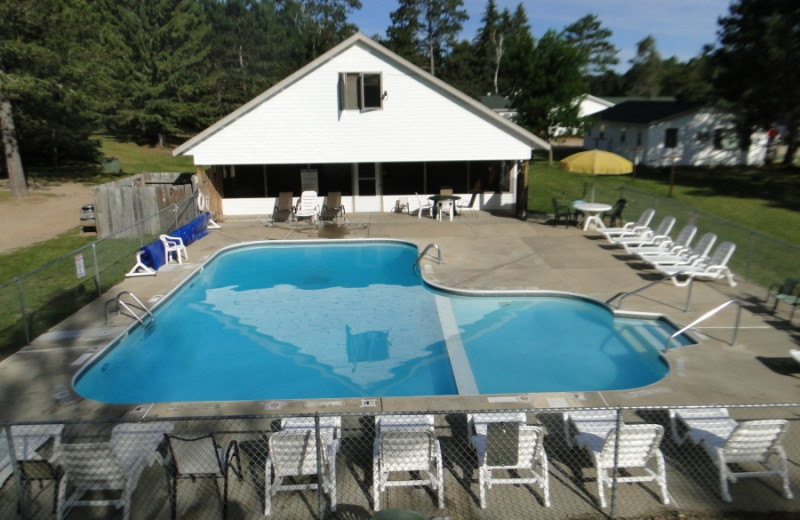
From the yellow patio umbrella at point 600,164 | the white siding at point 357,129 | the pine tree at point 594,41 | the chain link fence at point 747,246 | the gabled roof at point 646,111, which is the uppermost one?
the pine tree at point 594,41

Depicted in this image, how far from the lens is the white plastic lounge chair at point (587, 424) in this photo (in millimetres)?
6835

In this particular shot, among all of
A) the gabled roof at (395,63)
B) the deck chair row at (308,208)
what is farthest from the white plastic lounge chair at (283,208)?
the gabled roof at (395,63)

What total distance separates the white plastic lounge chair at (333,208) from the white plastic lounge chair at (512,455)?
16040 mm

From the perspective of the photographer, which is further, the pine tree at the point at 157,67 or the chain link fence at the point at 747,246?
the pine tree at the point at 157,67

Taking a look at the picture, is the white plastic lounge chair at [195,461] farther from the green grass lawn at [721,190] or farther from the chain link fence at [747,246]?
the green grass lawn at [721,190]

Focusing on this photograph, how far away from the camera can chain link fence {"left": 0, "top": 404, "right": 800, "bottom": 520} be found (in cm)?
613

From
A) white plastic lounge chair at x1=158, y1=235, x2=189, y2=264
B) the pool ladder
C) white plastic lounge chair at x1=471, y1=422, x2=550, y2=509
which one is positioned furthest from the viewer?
white plastic lounge chair at x1=158, y1=235, x2=189, y2=264

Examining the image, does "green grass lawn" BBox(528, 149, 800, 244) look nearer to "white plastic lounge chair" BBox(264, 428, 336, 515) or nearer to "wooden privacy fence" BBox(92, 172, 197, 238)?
"wooden privacy fence" BBox(92, 172, 197, 238)

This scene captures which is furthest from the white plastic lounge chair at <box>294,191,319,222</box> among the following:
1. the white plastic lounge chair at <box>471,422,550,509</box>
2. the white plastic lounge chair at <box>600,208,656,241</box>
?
the white plastic lounge chair at <box>471,422,550,509</box>

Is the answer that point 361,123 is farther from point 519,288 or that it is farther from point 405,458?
point 405,458

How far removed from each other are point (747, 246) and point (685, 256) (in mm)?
3809

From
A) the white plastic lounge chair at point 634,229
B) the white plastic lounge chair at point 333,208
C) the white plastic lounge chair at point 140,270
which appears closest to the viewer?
the white plastic lounge chair at point 140,270

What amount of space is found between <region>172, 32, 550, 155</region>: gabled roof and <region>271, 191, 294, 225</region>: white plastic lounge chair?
137 inches

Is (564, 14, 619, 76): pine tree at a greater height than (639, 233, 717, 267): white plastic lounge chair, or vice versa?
(564, 14, 619, 76): pine tree
